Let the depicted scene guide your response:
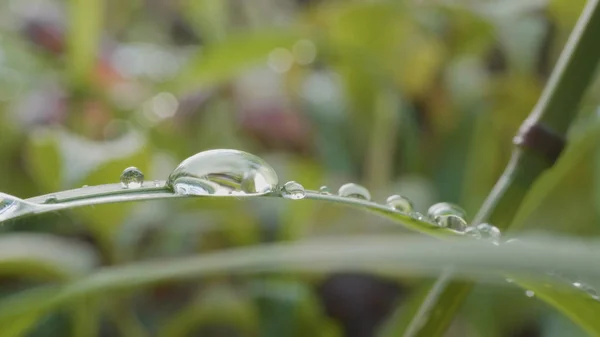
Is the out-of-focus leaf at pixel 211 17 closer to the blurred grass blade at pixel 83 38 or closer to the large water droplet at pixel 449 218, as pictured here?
the blurred grass blade at pixel 83 38

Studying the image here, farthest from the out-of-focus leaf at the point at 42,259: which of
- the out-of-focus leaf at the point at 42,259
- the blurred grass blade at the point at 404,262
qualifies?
the blurred grass blade at the point at 404,262

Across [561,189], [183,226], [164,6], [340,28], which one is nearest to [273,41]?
[340,28]

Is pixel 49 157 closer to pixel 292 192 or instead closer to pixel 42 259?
pixel 42 259

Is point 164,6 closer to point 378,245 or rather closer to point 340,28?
point 340,28

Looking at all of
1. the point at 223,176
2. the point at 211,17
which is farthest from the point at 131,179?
the point at 211,17

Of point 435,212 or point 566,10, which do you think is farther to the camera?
point 566,10

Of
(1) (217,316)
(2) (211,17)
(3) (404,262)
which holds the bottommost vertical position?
(3) (404,262)

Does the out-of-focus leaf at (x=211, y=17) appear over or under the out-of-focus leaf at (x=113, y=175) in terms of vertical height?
over
